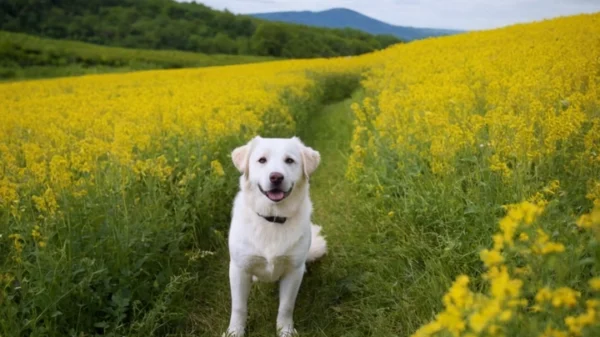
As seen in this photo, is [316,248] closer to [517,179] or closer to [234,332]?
[234,332]

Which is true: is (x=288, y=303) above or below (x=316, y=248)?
below

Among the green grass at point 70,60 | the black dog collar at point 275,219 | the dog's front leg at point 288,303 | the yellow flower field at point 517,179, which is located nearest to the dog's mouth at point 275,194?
the black dog collar at point 275,219

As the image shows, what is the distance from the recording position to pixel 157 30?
175 feet

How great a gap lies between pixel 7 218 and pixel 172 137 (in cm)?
270

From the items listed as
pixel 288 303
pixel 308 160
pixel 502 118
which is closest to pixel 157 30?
pixel 308 160

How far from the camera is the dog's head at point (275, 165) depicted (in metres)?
3.46

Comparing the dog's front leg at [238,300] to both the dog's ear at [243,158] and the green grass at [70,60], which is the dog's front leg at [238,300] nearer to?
the dog's ear at [243,158]

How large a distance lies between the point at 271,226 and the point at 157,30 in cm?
5419

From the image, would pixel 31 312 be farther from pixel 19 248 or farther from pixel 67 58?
pixel 67 58

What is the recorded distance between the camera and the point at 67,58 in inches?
1446

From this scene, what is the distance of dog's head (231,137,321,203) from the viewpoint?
3.46 meters

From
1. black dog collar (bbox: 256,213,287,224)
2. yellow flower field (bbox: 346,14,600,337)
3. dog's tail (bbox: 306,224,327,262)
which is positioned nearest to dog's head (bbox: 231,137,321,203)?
black dog collar (bbox: 256,213,287,224)

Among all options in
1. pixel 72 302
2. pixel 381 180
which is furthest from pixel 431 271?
pixel 72 302

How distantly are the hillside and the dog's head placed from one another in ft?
163
